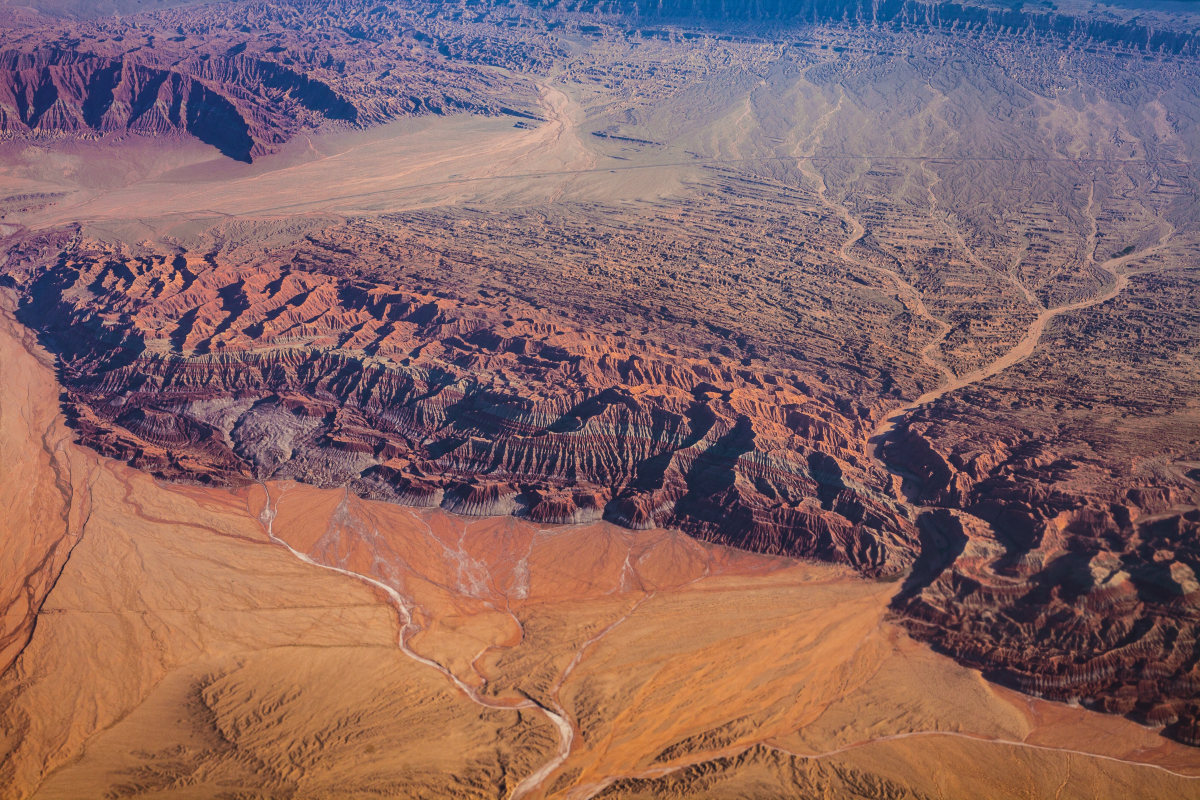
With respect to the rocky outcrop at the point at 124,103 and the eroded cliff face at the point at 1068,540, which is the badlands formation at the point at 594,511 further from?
the rocky outcrop at the point at 124,103

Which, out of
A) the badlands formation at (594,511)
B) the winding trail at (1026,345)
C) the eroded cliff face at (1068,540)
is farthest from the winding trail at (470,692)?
the winding trail at (1026,345)

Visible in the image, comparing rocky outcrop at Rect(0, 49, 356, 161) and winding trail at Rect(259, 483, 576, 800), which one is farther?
rocky outcrop at Rect(0, 49, 356, 161)

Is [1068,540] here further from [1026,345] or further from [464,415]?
[1026,345]

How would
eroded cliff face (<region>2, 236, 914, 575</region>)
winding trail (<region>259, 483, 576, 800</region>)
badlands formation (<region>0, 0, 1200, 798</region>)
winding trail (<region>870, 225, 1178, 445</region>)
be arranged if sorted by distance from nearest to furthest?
winding trail (<region>259, 483, 576, 800</region>)
badlands formation (<region>0, 0, 1200, 798</region>)
eroded cliff face (<region>2, 236, 914, 575</region>)
winding trail (<region>870, 225, 1178, 445</region>)

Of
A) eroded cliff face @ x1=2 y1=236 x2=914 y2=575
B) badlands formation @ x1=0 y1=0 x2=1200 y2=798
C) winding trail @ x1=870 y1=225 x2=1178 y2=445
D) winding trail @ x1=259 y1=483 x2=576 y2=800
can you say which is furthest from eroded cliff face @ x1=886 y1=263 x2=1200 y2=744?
winding trail @ x1=259 y1=483 x2=576 y2=800

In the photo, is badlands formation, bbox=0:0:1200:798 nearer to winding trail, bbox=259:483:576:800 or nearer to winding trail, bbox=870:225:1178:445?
winding trail, bbox=259:483:576:800

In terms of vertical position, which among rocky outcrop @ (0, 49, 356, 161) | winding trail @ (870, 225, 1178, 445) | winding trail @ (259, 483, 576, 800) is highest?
rocky outcrop @ (0, 49, 356, 161)
